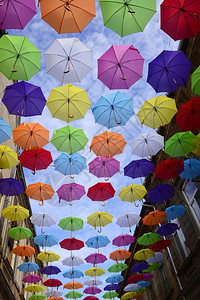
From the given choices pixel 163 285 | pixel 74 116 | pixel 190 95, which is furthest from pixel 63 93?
pixel 163 285

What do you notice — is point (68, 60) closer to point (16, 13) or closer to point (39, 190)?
point (16, 13)

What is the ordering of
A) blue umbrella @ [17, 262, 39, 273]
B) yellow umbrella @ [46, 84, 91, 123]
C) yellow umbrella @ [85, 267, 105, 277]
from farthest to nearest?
yellow umbrella @ [85, 267, 105, 277] → blue umbrella @ [17, 262, 39, 273] → yellow umbrella @ [46, 84, 91, 123]

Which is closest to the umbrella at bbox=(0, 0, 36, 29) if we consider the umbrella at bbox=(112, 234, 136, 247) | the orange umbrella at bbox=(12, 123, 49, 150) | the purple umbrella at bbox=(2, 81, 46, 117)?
the purple umbrella at bbox=(2, 81, 46, 117)

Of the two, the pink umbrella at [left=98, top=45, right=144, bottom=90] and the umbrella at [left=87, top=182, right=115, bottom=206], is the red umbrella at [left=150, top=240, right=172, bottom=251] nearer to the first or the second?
the umbrella at [left=87, top=182, right=115, bottom=206]

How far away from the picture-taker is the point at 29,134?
8.83m

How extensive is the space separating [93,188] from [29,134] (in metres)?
4.09

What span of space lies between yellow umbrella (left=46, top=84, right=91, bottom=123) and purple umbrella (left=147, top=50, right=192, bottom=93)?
7.41ft

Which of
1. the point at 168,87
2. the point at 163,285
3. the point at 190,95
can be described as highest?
the point at 190,95

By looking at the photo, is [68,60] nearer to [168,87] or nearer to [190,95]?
[168,87]

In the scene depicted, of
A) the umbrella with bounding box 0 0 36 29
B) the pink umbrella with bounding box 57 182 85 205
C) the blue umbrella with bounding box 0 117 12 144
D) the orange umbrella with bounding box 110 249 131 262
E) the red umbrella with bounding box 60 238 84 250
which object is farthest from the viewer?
the orange umbrella with bounding box 110 249 131 262

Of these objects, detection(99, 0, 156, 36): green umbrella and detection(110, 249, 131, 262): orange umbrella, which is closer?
detection(99, 0, 156, 36): green umbrella

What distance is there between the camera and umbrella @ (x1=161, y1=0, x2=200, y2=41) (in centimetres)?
616

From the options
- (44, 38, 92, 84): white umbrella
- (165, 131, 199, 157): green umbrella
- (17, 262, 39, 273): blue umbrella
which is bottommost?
(17, 262, 39, 273): blue umbrella

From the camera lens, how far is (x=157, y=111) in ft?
27.9
